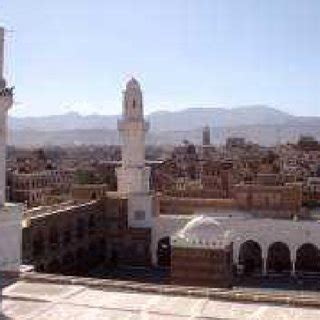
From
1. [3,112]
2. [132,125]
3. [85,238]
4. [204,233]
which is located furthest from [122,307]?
[132,125]

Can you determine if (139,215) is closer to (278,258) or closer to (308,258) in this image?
(278,258)

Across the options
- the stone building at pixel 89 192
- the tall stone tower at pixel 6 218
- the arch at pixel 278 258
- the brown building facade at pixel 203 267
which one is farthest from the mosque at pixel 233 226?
the tall stone tower at pixel 6 218

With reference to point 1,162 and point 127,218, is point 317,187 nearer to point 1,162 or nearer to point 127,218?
point 127,218

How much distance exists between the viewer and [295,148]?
384 feet

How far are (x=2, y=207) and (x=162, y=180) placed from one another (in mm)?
47553

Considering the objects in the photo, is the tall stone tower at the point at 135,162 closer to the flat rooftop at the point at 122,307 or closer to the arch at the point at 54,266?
the arch at the point at 54,266

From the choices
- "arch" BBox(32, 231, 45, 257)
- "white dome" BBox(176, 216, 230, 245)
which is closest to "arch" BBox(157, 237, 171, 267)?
"arch" BBox(32, 231, 45, 257)

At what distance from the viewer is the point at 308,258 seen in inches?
1276

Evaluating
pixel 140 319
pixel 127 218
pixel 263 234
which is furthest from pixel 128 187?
pixel 140 319

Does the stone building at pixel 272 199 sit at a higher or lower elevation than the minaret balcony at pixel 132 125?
lower

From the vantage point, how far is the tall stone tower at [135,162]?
3391 cm

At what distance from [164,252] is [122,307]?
23.5 m

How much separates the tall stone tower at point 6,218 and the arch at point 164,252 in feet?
69.0

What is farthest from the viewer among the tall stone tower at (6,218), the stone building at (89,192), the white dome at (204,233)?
the stone building at (89,192)
